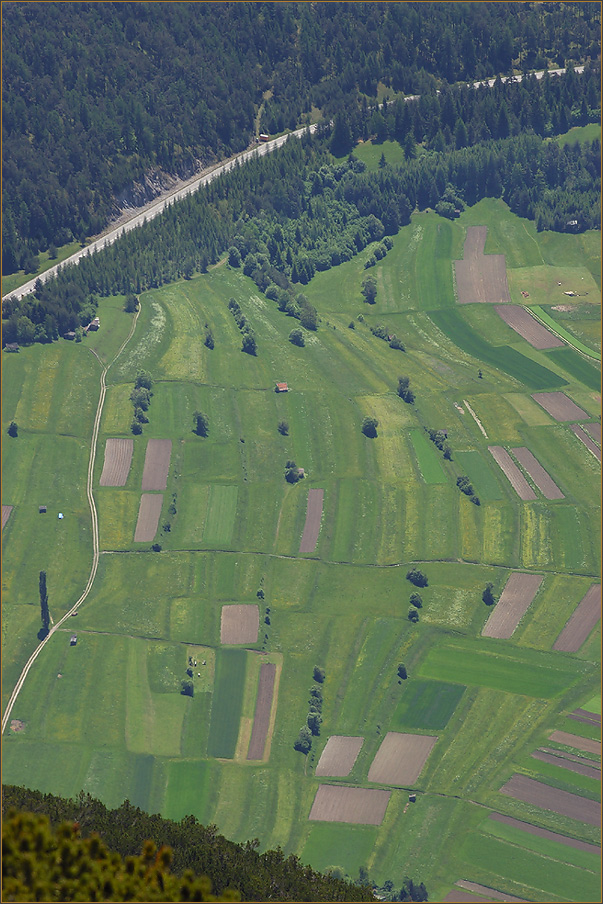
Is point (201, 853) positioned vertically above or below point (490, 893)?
above

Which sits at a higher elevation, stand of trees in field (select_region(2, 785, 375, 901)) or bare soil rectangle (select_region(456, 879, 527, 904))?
stand of trees in field (select_region(2, 785, 375, 901))

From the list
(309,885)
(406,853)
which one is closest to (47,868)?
(309,885)

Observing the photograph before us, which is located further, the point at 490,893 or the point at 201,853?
the point at 490,893

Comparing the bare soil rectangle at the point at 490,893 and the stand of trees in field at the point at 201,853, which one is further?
the bare soil rectangle at the point at 490,893

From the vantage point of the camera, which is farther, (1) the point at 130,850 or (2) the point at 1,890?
(1) the point at 130,850

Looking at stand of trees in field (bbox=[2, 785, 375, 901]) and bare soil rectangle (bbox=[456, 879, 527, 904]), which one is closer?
stand of trees in field (bbox=[2, 785, 375, 901])

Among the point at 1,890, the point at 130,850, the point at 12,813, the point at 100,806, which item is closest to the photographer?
the point at 1,890

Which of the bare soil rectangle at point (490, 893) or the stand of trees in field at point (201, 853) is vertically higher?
the stand of trees in field at point (201, 853)

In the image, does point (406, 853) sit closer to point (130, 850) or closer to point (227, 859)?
point (227, 859)
